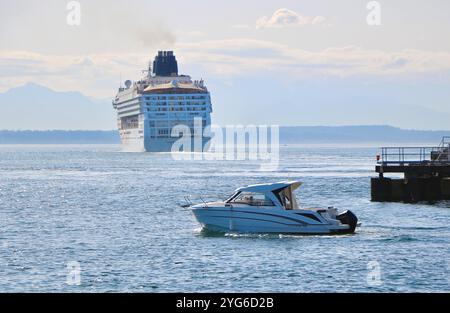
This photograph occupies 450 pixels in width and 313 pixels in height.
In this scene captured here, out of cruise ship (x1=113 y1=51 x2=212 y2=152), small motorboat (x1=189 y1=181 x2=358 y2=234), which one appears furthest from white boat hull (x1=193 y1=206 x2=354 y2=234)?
cruise ship (x1=113 y1=51 x2=212 y2=152)

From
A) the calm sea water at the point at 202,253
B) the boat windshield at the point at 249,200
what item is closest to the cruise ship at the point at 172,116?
the calm sea water at the point at 202,253

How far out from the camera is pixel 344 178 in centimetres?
8894

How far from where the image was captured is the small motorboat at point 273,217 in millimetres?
36562

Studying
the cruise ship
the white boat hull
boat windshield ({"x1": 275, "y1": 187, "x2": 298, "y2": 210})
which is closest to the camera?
the white boat hull

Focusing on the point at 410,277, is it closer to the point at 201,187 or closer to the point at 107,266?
the point at 107,266

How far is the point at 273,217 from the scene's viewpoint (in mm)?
36625

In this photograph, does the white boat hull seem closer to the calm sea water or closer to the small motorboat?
the small motorboat

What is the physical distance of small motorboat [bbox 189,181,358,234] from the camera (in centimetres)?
3656

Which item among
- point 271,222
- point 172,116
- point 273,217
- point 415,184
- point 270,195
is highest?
point 172,116

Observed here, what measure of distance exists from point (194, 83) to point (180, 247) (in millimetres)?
154943

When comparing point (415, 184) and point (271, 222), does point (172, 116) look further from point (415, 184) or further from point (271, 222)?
point (271, 222)

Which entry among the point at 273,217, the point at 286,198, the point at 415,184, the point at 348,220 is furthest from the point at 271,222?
the point at 415,184
